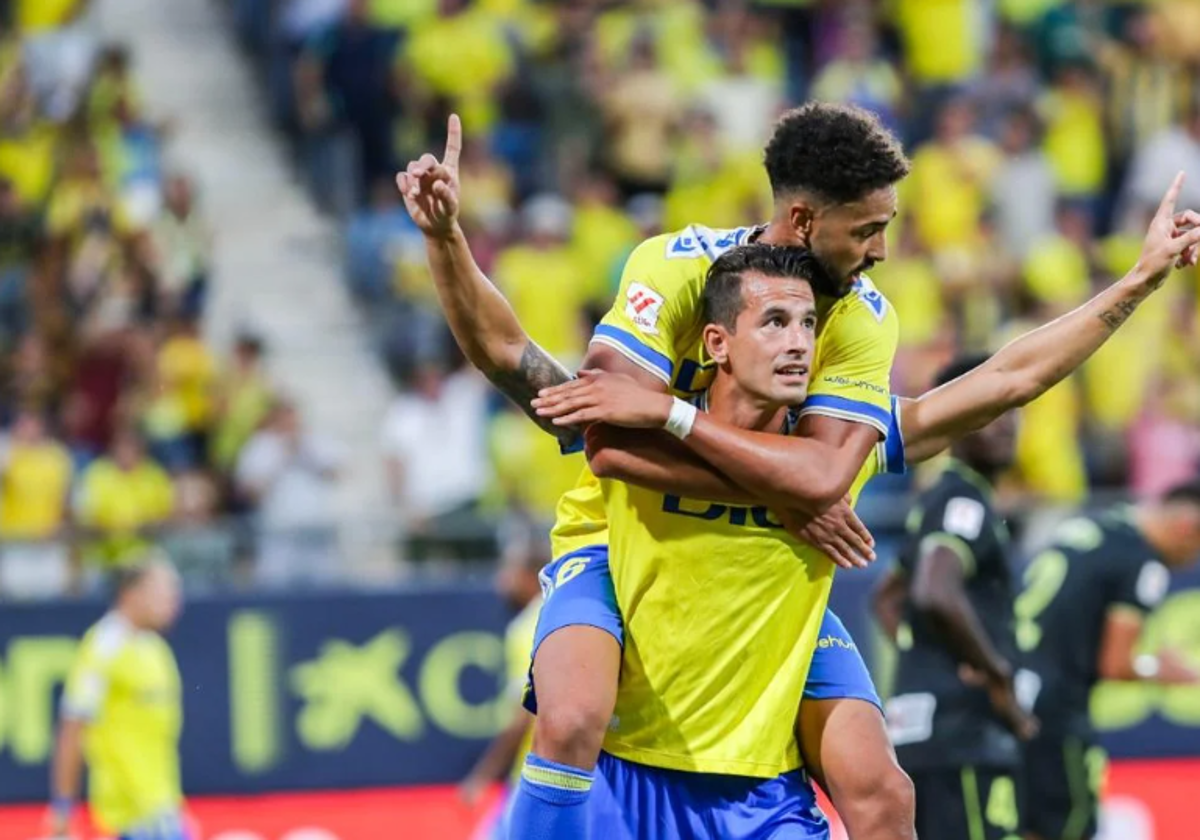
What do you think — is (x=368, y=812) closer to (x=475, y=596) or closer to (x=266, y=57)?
(x=475, y=596)

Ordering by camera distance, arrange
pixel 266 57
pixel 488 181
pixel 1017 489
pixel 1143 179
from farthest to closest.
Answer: pixel 266 57 → pixel 1143 179 → pixel 488 181 → pixel 1017 489

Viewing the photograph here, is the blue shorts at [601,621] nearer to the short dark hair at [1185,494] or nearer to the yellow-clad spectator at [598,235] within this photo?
the short dark hair at [1185,494]

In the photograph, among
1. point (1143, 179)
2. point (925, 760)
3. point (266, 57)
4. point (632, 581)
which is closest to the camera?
point (632, 581)

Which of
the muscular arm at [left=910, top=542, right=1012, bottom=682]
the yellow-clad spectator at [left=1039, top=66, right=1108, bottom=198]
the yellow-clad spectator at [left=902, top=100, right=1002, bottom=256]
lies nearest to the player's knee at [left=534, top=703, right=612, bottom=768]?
the muscular arm at [left=910, top=542, right=1012, bottom=682]

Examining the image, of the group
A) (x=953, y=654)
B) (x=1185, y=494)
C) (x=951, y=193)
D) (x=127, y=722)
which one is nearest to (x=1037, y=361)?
(x=953, y=654)

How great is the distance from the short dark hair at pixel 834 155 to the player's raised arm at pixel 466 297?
915 millimetres

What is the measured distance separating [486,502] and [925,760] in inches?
258

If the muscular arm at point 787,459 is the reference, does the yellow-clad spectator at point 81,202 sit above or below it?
above

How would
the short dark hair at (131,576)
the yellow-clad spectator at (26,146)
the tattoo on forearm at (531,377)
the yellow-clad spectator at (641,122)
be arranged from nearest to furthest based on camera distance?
1. the tattoo on forearm at (531,377)
2. the short dark hair at (131,576)
3. the yellow-clad spectator at (26,146)
4. the yellow-clad spectator at (641,122)

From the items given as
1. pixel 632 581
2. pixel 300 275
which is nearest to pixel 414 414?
pixel 300 275

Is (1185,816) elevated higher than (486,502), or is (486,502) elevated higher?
(486,502)

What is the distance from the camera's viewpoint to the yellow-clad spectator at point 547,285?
52.8 ft

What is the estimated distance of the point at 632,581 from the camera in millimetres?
6652

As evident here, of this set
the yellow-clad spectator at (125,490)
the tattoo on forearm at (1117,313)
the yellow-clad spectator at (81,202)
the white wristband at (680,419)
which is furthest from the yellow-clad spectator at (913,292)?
the white wristband at (680,419)
